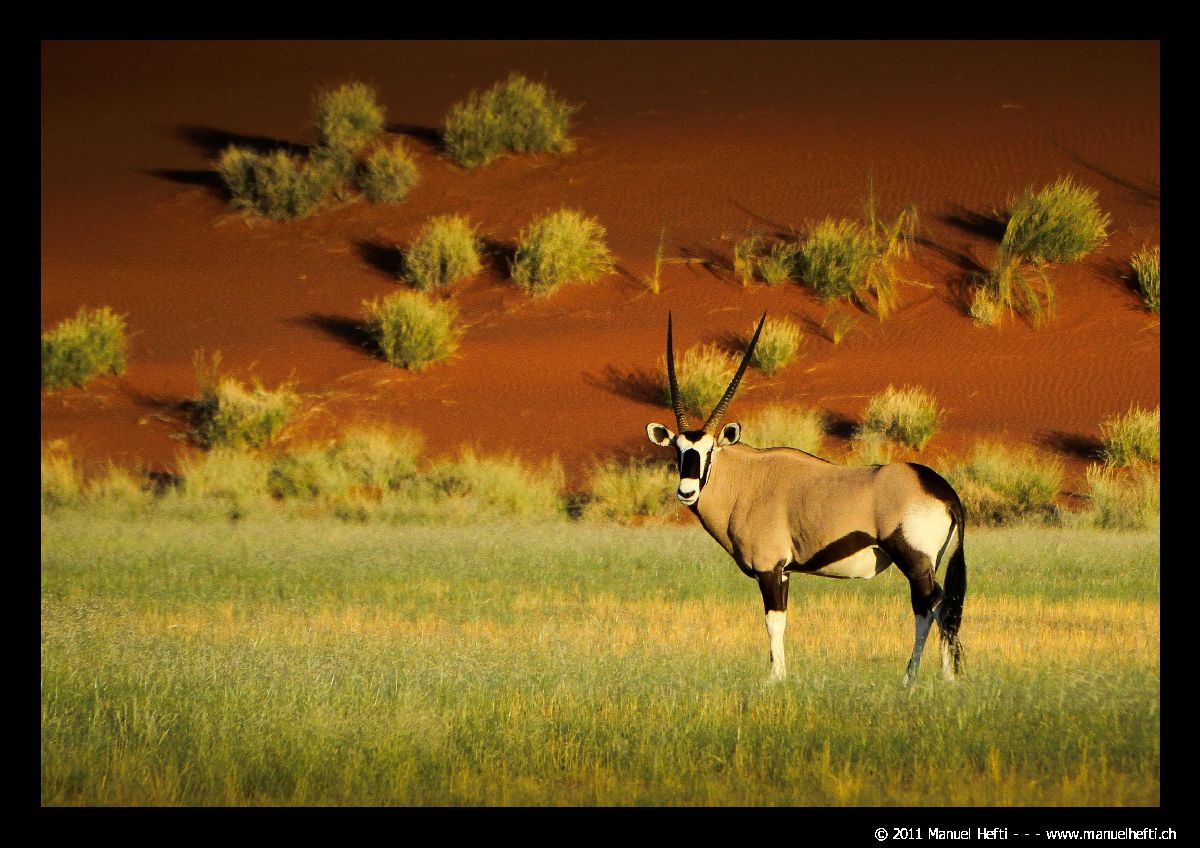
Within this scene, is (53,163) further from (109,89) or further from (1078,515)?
(1078,515)

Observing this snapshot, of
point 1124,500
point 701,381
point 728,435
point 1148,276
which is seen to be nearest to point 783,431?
point 701,381

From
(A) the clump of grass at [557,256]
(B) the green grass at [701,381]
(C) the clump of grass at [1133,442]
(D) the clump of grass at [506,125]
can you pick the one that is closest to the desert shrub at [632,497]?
(B) the green grass at [701,381]

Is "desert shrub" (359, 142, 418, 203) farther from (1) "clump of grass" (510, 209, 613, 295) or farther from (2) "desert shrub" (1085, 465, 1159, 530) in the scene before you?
(2) "desert shrub" (1085, 465, 1159, 530)

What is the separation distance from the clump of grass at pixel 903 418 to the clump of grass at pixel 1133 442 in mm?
2964

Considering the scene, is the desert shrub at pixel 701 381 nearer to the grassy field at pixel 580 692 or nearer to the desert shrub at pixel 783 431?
the desert shrub at pixel 783 431

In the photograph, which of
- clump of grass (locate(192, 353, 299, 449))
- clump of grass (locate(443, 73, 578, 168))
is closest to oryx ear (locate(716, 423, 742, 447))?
clump of grass (locate(192, 353, 299, 449))

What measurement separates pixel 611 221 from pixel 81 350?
532 inches

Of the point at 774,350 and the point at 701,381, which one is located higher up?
the point at 774,350

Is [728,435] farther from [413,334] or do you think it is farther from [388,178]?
[388,178]

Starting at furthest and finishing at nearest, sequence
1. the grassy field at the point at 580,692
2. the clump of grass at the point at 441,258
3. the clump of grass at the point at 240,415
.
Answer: the clump of grass at the point at 441,258, the clump of grass at the point at 240,415, the grassy field at the point at 580,692

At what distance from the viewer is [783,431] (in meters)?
24.8

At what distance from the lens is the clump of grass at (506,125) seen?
3997 cm

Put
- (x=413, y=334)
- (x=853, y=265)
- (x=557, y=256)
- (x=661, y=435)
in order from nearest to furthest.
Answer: (x=661, y=435)
(x=413, y=334)
(x=853, y=265)
(x=557, y=256)

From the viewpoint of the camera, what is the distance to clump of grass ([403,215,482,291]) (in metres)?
33.4
